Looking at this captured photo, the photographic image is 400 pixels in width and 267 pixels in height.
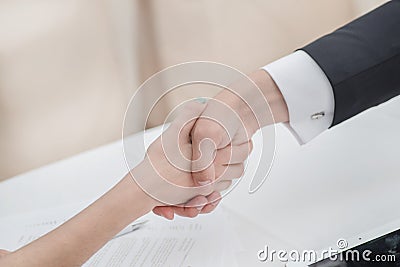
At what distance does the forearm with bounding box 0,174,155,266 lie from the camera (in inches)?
37.9

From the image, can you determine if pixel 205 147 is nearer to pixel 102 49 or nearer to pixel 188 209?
pixel 188 209

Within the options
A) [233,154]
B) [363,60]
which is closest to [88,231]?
[233,154]

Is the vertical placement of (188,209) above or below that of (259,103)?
below

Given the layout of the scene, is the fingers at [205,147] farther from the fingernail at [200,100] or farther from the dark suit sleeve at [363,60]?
the dark suit sleeve at [363,60]

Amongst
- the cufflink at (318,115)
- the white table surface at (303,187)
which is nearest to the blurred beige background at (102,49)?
the white table surface at (303,187)

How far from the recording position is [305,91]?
107cm

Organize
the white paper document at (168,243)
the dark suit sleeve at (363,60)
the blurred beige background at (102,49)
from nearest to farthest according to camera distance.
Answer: the white paper document at (168,243), the dark suit sleeve at (363,60), the blurred beige background at (102,49)

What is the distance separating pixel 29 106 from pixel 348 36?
0.99 meters

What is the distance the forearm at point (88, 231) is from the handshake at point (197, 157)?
0.02m

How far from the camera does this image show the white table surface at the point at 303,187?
0.94 metres

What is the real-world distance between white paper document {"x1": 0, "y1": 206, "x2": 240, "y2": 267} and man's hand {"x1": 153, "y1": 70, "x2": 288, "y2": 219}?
0.02 m

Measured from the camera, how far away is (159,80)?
3.74ft

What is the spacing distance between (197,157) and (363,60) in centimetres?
30

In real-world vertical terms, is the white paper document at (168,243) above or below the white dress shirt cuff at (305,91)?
below
